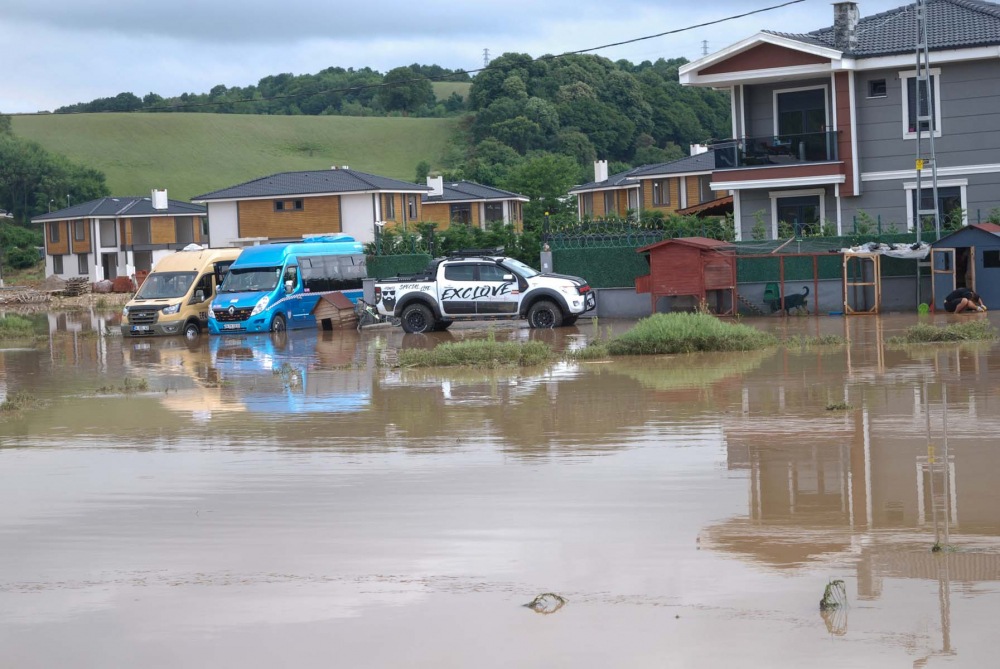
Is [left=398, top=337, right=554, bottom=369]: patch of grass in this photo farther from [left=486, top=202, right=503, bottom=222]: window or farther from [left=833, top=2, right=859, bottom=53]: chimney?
[left=486, top=202, right=503, bottom=222]: window

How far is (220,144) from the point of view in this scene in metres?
127

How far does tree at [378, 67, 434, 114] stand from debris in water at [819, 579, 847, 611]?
460ft

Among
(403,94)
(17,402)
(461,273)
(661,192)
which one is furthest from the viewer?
(403,94)

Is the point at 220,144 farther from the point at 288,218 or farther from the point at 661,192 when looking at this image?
the point at 661,192

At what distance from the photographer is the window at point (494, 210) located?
265 feet

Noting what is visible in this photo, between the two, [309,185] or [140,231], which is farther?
[140,231]

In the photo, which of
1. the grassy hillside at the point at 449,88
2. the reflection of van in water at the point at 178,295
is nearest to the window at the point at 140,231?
the reflection of van in water at the point at 178,295

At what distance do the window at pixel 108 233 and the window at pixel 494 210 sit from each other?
24.7m

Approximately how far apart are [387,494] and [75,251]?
7683cm

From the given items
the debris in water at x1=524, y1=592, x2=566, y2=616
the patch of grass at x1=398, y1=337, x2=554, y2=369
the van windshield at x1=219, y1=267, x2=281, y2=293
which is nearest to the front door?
the patch of grass at x1=398, y1=337, x2=554, y2=369

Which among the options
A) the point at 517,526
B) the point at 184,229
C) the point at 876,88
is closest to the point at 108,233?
the point at 184,229

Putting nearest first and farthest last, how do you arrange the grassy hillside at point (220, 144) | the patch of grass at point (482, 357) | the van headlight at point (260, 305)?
the patch of grass at point (482, 357) < the van headlight at point (260, 305) < the grassy hillside at point (220, 144)

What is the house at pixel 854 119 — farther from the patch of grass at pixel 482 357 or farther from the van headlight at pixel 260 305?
the patch of grass at pixel 482 357

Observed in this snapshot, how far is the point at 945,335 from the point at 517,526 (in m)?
13.7
